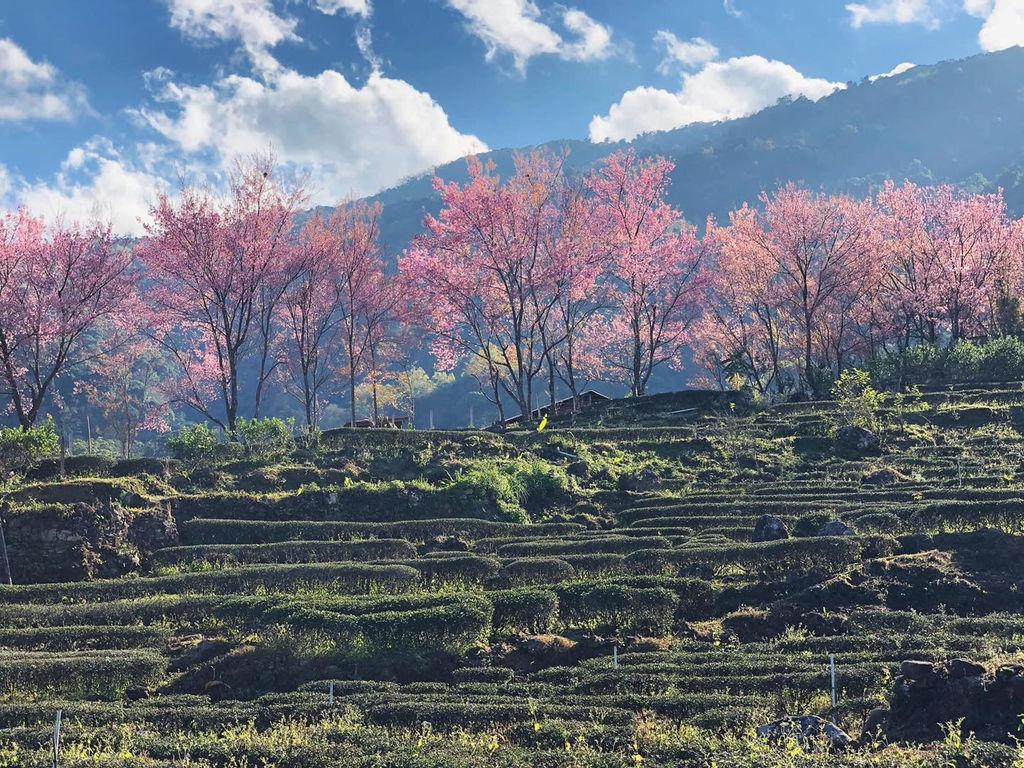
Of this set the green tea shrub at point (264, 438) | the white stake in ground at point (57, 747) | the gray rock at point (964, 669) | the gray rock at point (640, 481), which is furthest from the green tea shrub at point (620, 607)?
the green tea shrub at point (264, 438)

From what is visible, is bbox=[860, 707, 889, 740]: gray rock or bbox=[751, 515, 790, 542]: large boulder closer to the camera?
bbox=[860, 707, 889, 740]: gray rock

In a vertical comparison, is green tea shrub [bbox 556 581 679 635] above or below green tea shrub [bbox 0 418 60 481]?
below

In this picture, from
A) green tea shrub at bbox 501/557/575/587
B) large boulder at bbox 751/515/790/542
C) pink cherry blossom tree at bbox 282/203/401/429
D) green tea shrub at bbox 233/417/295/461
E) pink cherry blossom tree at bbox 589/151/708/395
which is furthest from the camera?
pink cherry blossom tree at bbox 589/151/708/395

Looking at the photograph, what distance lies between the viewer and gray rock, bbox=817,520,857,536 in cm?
2300

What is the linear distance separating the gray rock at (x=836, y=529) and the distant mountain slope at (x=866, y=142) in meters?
117

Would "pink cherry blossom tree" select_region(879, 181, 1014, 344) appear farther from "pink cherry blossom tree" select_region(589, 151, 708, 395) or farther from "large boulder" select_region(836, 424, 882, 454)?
"large boulder" select_region(836, 424, 882, 454)

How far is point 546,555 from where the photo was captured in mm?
23578

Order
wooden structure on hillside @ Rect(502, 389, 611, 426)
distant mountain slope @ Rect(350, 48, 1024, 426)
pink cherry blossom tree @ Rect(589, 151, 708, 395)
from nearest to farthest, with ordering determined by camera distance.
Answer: wooden structure on hillside @ Rect(502, 389, 611, 426), pink cherry blossom tree @ Rect(589, 151, 708, 395), distant mountain slope @ Rect(350, 48, 1024, 426)

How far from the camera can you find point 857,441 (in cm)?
3353

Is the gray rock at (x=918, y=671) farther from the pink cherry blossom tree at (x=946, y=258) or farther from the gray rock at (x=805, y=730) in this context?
the pink cherry blossom tree at (x=946, y=258)

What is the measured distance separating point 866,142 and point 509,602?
15954 cm

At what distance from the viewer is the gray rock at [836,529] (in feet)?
75.5

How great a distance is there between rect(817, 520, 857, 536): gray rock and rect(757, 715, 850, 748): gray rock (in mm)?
10557

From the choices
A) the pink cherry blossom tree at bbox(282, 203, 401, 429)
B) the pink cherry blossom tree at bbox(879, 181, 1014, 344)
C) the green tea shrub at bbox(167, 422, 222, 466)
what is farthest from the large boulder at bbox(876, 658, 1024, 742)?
the pink cherry blossom tree at bbox(879, 181, 1014, 344)
